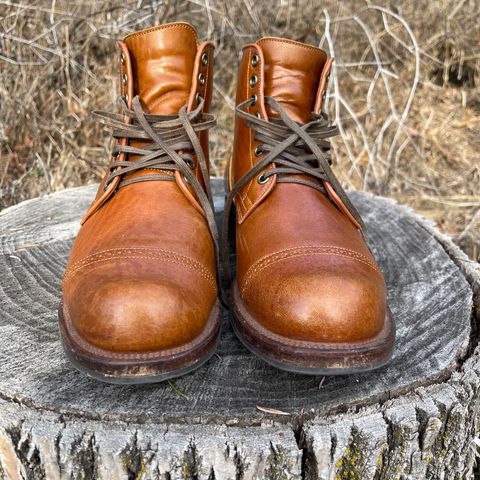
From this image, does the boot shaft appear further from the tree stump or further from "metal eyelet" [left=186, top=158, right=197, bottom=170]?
the tree stump

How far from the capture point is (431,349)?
142 cm

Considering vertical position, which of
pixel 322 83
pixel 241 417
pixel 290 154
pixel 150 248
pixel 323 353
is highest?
pixel 322 83

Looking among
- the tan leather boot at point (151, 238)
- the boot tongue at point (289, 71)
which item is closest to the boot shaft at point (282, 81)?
the boot tongue at point (289, 71)

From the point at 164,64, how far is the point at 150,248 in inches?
26.3

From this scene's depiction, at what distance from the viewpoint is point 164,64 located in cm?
166

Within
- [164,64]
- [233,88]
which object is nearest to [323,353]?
[164,64]

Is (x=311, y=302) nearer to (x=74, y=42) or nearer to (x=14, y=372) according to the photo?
(x=14, y=372)

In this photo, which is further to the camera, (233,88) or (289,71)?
(233,88)

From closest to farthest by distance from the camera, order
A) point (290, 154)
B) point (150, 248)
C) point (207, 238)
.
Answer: point (150, 248) < point (207, 238) < point (290, 154)

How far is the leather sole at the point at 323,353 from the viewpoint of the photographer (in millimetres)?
1199

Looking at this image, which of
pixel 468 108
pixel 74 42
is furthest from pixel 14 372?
pixel 468 108

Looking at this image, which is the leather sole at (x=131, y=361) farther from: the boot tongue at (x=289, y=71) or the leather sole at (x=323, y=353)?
the boot tongue at (x=289, y=71)

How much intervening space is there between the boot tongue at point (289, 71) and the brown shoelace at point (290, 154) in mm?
52

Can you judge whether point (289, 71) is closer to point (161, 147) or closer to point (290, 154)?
point (290, 154)
